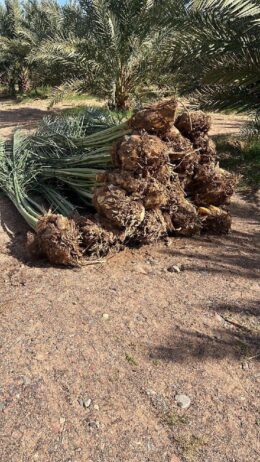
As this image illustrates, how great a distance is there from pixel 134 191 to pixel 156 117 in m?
0.60

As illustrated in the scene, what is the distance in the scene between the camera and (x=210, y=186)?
12.5 feet

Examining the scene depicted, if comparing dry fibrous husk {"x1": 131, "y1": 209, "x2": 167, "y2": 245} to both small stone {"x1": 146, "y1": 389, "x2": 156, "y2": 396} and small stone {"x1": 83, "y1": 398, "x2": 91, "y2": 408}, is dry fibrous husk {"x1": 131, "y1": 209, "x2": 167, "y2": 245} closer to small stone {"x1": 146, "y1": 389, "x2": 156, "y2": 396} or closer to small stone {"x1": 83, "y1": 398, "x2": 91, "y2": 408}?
small stone {"x1": 146, "y1": 389, "x2": 156, "y2": 396}

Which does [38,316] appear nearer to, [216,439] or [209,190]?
[216,439]

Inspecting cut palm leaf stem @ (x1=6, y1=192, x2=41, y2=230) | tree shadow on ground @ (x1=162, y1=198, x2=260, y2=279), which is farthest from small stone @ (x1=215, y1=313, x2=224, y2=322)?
cut palm leaf stem @ (x1=6, y1=192, x2=41, y2=230)

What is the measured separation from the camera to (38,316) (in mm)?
2824

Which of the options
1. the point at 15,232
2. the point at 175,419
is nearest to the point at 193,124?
the point at 15,232

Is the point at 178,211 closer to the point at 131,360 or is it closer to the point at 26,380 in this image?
the point at 131,360

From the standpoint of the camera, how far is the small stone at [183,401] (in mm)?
2185

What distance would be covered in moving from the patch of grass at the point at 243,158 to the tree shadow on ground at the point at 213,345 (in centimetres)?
289

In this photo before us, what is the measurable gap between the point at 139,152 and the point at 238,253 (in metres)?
1.21

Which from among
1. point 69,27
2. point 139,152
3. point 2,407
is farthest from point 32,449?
point 69,27

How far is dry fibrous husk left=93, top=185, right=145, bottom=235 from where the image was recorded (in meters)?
3.33

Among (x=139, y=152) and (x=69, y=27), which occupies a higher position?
(x=69, y=27)

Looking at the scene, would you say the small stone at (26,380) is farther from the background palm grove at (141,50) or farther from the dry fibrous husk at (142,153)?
the background palm grove at (141,50)
